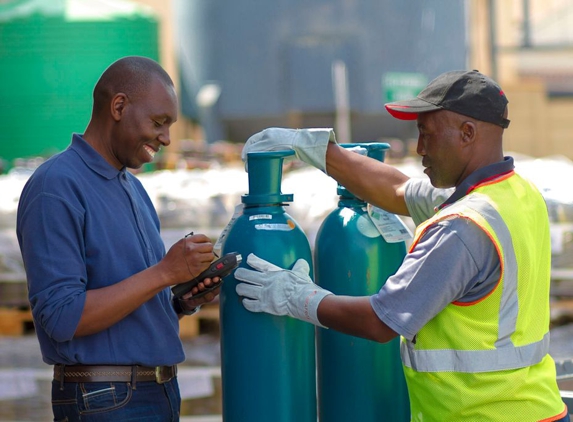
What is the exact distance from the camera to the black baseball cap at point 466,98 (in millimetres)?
2211

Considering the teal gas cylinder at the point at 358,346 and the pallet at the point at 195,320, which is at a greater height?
the teal gas cylinder at the point at 358,346

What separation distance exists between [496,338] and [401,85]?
8.79 meters

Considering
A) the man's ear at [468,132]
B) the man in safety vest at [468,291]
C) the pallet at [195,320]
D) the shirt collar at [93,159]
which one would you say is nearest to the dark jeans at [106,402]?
the man in safety vest at [468,291]

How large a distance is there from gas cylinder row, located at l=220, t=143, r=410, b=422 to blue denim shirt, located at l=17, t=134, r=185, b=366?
0.80ft

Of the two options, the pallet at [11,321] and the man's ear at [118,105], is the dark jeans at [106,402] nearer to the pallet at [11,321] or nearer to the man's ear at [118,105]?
the man's ear at [118,105]

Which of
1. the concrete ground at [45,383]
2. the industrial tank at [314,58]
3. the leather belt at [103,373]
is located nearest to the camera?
the leather belt at [103,373]

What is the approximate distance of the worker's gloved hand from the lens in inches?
104

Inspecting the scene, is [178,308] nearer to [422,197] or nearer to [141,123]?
[141,123]

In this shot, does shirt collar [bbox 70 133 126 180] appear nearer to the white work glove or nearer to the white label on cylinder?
the white work glove

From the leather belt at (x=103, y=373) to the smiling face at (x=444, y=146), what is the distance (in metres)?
0.94

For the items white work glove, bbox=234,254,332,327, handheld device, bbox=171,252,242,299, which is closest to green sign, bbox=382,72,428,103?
white work glove, bbox=234,254,332,327

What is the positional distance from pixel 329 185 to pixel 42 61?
676 cm

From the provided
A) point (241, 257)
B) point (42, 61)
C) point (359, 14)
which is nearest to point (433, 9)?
point (359, 14)

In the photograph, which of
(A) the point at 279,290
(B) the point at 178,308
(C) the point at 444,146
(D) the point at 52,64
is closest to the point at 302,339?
(A) the point at 279,290
